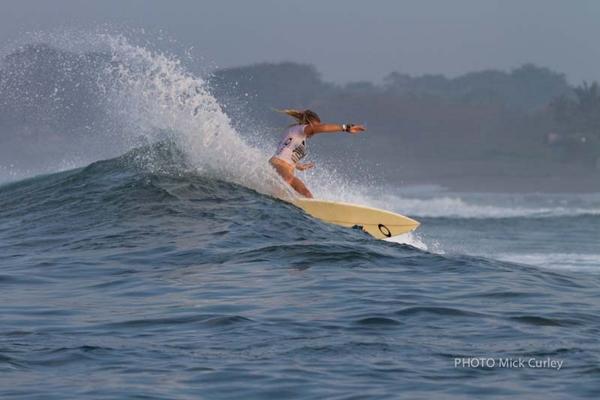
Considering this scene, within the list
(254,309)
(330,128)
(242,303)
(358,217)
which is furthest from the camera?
(330,128)

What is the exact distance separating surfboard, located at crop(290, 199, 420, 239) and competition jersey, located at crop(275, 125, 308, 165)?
1.07 m

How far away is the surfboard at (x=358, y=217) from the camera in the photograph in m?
18.6

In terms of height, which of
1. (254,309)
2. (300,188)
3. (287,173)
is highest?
(287,173)

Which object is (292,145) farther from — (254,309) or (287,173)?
(254,309)

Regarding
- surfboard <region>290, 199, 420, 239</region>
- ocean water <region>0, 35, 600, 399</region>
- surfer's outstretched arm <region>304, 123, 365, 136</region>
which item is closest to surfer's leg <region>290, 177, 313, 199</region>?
ocean water <region>0, 35, 600, 399</region>

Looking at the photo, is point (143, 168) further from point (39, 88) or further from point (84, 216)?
point (39, 88)

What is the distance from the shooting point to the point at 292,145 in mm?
19578

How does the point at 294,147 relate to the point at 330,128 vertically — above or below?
below

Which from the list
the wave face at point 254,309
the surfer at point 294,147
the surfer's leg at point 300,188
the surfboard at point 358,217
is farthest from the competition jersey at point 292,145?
the wave face at point 254,309

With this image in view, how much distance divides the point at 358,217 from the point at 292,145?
1606 mm

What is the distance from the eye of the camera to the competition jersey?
19531mm

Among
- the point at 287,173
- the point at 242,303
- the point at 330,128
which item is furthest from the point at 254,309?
the point at 287,173

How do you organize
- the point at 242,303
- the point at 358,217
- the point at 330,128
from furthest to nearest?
the point at 330,128 < the point at 358,217 < the point at 242,303

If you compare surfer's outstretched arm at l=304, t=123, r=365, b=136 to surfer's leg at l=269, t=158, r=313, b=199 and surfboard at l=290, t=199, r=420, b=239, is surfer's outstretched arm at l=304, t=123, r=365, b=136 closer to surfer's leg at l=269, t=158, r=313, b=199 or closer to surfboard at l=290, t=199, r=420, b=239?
surfer's leg at l=269, t=158, r=313, b=199
